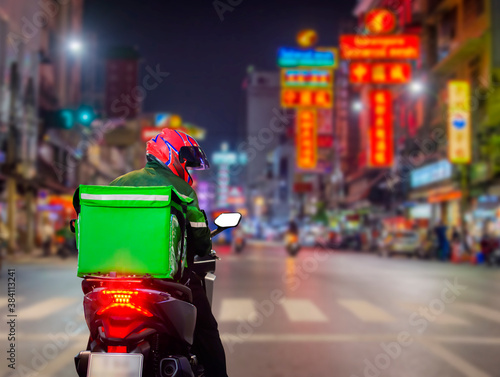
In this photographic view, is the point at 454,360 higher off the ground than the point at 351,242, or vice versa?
the point at 454,360

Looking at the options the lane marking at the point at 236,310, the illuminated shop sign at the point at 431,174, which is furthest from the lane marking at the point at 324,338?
the illuminated shop sign at the point at 431,174

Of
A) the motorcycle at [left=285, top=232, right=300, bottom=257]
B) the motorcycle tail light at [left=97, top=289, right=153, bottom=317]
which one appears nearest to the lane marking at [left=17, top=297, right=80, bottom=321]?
the motorcycle tail light at [left=97, top=289, right=153, bottom=317]

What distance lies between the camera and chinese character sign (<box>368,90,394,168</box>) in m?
47.1

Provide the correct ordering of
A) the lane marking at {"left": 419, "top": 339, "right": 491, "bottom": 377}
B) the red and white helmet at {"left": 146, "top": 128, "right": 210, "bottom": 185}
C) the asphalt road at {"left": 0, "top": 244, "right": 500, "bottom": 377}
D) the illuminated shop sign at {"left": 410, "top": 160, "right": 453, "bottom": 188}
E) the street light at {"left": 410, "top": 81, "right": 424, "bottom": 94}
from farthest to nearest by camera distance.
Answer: the illuminated shop sign at {"left": 410, "top": 160, "right": 453, "bottom": 188} < the street light at {"left": 410, "top": 81, "right": 424, "bottom": 94} < the asphalt road at {"left": 0, "top": 244, "right": 500, "bottom": 377} < the lane marking at {"left": 419, "top": 339, "right": 491, "bottom": 377} < the red and white helmet at {"left": 146, "top": 128, "right": 210, "bottom": 185}

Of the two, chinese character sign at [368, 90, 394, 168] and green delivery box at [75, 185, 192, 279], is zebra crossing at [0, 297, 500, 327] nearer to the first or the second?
green delivery box at [75, 185, 192, 279]

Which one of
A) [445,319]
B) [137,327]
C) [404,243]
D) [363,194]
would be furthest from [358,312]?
[363,194]

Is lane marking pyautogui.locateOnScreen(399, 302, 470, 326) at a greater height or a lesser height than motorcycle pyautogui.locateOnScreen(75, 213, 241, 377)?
lesser

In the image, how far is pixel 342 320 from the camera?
1095cm

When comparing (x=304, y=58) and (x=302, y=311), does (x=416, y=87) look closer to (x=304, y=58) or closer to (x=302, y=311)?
(x=304, y=58)

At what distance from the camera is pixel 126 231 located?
3.62m

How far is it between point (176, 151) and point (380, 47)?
44.9m

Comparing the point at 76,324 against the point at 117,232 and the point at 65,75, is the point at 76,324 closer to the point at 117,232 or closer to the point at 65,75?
the point at 117,232

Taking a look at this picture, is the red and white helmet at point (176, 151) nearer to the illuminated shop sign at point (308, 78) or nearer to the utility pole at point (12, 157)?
the utility pole at point (12, 157)

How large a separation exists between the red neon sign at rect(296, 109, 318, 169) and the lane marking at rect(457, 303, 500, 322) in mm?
Result: 46200
